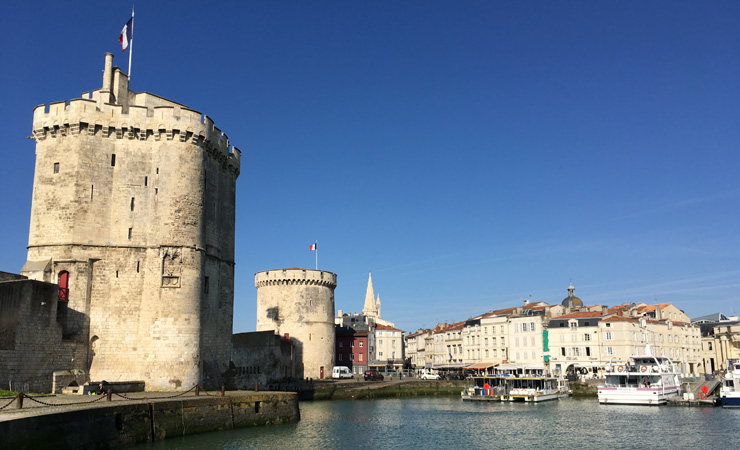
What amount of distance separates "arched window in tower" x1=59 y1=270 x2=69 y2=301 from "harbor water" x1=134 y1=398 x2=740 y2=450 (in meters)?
9.51

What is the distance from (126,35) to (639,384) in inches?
1607

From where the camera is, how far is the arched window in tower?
28547 mm

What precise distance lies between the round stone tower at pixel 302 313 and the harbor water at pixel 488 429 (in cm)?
1446

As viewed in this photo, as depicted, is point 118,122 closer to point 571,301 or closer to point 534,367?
point 534,367

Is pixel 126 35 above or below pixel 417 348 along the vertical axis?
above

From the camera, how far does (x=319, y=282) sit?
61.3 metres

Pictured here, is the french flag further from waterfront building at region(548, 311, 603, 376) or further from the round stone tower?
waterfront building at region(548, 311, 603, 376)

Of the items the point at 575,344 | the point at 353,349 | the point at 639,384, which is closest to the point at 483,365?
the point at 575,344

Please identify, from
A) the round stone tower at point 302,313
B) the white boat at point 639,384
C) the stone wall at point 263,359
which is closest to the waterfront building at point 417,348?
the round stone tower at point 302,313

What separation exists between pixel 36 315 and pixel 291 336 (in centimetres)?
3451

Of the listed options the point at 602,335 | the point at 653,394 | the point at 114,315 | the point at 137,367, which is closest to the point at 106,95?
the point at 114,315

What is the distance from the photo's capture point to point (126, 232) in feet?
98.4

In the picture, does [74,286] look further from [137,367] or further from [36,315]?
[137,367]

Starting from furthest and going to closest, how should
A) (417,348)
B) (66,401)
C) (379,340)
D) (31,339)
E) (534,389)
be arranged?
(417,348), (379,340), (534,389), (31,339), (66,401)
